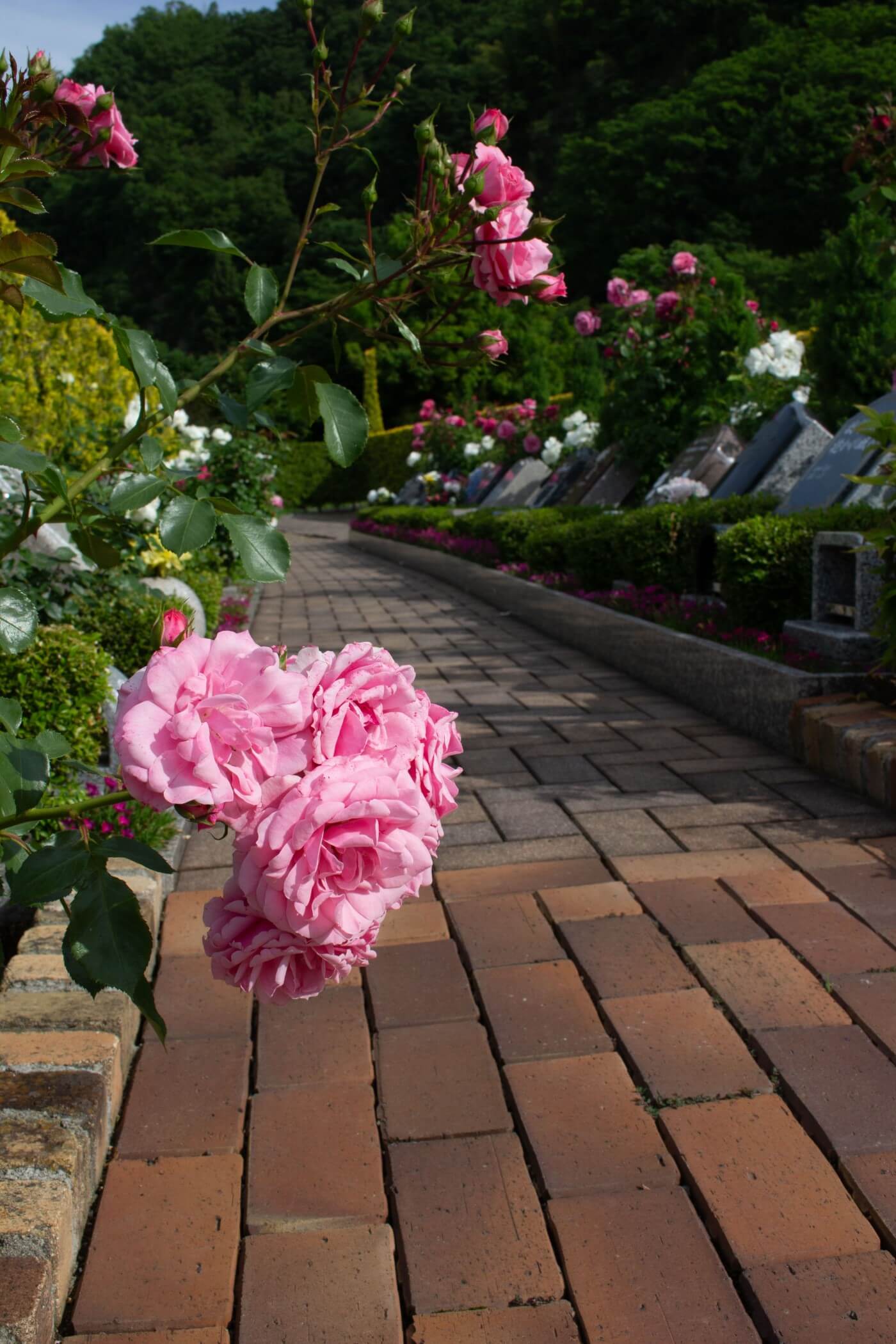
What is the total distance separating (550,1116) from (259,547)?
3.84ft

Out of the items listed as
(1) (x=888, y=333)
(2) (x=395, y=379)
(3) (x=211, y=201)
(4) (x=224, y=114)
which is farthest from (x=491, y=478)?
(4) (x=224, y=114)

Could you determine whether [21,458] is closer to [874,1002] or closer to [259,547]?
[259,547]

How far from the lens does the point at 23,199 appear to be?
95 cm

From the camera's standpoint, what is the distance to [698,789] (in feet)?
11.4

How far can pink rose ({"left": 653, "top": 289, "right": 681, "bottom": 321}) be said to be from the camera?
922cm

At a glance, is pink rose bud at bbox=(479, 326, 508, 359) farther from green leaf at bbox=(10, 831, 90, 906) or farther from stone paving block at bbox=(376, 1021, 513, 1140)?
stone paving block at bbox=(376, 1021, 513, 1140)

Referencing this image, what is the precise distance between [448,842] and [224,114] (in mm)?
44616

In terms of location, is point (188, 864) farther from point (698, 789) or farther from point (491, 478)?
point (491, 478)

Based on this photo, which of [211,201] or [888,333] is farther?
[211,201]

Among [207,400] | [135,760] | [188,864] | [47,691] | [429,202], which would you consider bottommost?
[188,864]

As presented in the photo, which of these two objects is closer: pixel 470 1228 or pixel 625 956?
pixel 470 1228

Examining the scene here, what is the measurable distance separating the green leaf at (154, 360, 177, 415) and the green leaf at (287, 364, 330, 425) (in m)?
0.12

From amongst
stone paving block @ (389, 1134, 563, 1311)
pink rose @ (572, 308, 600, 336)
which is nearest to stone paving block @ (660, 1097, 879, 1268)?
stone paving block @ (389, 1134, 563, 1311)

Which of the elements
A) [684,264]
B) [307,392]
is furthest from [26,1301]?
[684,264]
